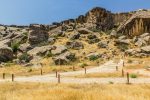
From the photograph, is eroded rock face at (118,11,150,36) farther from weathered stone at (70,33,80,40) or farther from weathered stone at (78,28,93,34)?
weathered stone at (70,33,80,40)

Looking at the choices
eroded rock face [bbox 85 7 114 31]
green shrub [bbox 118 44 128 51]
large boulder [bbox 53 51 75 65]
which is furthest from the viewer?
eroded rock face [bbox 85 7 114 31]

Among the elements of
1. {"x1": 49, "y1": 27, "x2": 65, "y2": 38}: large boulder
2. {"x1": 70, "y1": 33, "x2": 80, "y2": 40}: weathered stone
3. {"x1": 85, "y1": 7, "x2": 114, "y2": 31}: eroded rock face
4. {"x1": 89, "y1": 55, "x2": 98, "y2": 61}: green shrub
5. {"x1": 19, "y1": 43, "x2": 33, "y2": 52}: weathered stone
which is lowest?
{"x1": 89, "y1": 55, "x2": 98, "y2": 61}: green shrub

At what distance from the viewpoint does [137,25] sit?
86688 millimetres

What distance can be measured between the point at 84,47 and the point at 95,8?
824 inches

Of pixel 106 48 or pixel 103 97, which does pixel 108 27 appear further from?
pixel 103 97

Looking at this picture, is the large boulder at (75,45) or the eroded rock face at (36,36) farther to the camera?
the eroded rock face at (36,36)

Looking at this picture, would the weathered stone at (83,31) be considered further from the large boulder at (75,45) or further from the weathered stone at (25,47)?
the weathered stone at (25,47)

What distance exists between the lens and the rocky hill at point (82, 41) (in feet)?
228

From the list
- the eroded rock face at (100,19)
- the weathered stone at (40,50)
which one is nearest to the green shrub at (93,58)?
the weathered stone at (40,50)

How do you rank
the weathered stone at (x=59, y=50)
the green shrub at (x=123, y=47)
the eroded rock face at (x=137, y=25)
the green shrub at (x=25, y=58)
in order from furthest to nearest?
1. the eroded rock face at (x=137, y=25)
2. the green shrub at (x=123, y=47)
3. the weathered stone at (x=59, y=50)
4. the green shrub at (x=25, y=58)

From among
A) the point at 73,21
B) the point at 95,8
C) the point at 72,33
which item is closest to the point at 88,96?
the point at 72,33

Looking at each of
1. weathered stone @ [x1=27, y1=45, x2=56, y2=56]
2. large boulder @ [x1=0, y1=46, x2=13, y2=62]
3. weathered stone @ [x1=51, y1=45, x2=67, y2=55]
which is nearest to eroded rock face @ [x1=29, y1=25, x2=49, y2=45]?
weathered stone @ [x1=27, y1=45, x2=56, y2=56]

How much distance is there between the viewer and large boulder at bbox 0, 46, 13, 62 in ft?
232

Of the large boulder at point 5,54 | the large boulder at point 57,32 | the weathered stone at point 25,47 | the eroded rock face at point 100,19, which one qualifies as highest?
the eroded rock face at point 100,19
